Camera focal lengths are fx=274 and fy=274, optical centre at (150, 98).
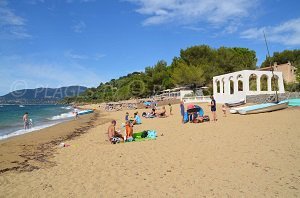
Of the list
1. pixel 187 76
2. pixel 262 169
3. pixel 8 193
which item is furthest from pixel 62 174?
pixel 187 76

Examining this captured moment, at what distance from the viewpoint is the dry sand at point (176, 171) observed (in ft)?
18.4

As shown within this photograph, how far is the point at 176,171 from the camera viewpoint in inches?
270

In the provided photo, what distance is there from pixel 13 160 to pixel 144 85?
5756cm

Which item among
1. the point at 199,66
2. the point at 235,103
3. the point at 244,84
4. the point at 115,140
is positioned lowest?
the point at 115,140

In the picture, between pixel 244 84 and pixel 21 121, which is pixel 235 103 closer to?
pixel 244 84

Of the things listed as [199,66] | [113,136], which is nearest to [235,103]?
[113,136]

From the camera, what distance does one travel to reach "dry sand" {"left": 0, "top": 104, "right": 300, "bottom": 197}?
18.4ft

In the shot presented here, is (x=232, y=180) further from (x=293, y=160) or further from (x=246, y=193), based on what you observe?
(x=293, y=160)

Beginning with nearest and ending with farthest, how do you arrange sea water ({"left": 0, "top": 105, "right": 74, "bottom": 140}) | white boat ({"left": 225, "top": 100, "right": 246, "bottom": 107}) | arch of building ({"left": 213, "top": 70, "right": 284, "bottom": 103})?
sea water ({"left": 0, "top": 105, "right": 74, "bottom": 140}) → white boat ({"left": 225, "top": 100, "right": 246, "bottom": 107}) → arch of building ({"left": 213, "top": 70, "right": 284, "bottom": 103})

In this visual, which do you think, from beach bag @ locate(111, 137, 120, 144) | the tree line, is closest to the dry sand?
beach bag @ locate(111, 137, 120, 144)

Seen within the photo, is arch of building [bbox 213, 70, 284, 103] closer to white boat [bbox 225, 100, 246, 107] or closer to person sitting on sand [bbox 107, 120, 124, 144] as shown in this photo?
white boat [bbox 225, 100, 246, 107]

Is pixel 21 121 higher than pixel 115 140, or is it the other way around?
pixel 115 140

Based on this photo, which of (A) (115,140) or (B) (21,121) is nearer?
(A) (115,140)

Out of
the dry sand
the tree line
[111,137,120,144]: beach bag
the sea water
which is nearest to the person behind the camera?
the dry sand
